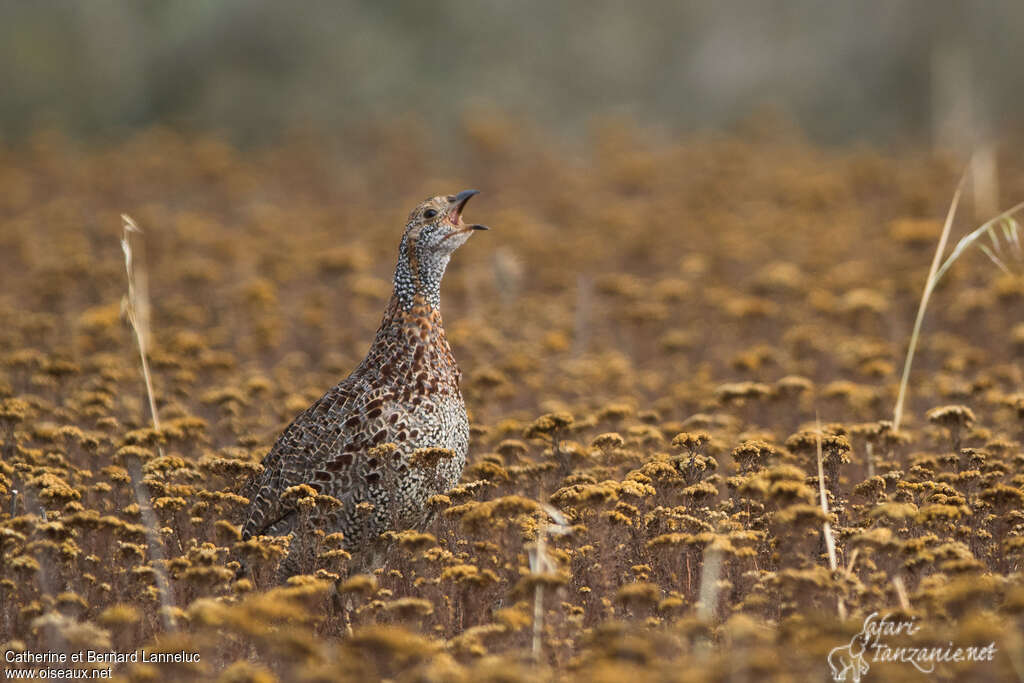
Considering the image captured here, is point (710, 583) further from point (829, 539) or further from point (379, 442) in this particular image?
point (379, 442)

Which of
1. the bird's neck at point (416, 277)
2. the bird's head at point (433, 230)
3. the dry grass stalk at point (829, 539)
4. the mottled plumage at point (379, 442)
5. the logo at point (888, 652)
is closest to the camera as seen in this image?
the logo at point (888, 652)

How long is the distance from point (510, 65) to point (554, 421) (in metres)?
21.5

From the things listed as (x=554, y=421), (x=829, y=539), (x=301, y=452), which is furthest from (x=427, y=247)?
(x=829, y=539)

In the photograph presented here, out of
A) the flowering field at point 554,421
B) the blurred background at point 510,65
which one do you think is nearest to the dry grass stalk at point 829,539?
the flowering field at point 554,421

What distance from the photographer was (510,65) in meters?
28.0

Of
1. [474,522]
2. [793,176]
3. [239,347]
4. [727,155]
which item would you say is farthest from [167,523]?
[727,155]

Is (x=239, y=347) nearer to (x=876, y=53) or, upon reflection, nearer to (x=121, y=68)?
(x=121, y=68)

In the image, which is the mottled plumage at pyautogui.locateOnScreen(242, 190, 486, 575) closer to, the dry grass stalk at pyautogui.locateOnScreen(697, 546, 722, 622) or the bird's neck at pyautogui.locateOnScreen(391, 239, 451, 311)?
the bird's neck at pyautogui.locateOnScreen(391, 239, 451, 311)

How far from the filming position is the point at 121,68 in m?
26.5

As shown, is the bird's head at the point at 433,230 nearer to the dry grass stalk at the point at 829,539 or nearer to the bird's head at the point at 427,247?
the bird's head at the point at 427,247

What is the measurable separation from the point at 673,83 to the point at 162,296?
16607 millimetres

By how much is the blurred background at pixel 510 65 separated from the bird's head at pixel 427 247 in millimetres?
18104

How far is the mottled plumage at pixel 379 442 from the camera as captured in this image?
704 centimetres

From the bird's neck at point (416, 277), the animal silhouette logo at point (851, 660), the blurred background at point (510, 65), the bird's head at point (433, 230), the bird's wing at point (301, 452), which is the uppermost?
the blurred background at point (510, 65)
